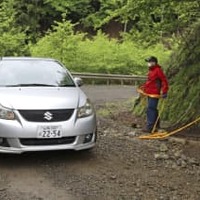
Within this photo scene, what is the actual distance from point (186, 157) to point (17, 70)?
3.35m

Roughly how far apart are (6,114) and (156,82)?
14.2ft

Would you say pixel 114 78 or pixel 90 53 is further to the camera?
pixel 90 53

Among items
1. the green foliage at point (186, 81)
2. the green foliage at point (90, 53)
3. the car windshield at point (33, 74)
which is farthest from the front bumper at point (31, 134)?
the green foliage at point (90, 53)

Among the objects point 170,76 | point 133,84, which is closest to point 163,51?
point 133,84

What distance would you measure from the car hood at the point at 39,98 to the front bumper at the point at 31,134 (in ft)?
0.78

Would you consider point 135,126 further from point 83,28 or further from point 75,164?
point 83,28

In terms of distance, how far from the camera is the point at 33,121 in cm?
789

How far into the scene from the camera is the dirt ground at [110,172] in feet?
22.2

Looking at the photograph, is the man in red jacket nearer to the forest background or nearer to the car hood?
the forest background

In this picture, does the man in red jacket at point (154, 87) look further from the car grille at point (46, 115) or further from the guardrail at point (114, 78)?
the guardrail at point (114, 78)

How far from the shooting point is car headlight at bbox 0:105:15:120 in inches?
311

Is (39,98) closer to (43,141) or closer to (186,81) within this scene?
(43,141)

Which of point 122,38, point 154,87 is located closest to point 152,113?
point 154,87

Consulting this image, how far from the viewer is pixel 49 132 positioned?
25.9 feet
